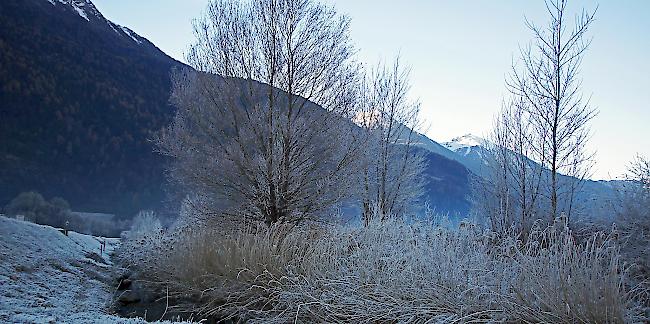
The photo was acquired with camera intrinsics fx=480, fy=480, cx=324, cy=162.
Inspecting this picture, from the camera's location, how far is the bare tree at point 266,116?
9.52m

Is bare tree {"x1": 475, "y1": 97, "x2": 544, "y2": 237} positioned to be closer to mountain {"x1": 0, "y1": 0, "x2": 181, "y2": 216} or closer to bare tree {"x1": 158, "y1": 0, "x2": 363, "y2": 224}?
bare tree {"x1": 158, "y1": 0, "x2": 363, "y2": 224}

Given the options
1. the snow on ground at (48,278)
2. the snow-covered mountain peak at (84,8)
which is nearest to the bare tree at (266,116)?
the snow on ground at (48,278)

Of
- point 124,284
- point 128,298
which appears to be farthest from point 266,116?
point 124,284

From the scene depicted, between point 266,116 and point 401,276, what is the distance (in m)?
5.37

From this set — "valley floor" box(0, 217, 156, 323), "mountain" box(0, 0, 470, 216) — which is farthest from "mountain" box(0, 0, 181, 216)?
"valley floor" box(0, 217, 156, 323)

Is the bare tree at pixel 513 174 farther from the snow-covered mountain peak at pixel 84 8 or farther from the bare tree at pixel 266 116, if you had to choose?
the snow-covered mountain peak at pixel 84 8

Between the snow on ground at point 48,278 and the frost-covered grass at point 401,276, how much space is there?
5.41 ft

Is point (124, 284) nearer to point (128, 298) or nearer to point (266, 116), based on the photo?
point (128, 298)

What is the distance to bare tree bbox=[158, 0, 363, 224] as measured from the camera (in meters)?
9.52

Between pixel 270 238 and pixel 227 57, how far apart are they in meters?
4.47

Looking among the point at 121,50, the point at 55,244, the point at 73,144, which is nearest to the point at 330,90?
the point at 55,244

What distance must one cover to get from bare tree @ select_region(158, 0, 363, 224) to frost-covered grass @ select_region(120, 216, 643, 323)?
4.18 feet

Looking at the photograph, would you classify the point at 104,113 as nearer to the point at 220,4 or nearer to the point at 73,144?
the point at 73,144

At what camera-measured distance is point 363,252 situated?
6.27 m
